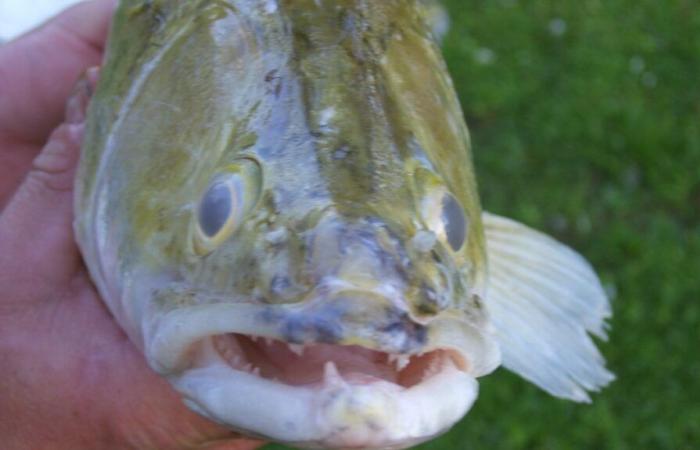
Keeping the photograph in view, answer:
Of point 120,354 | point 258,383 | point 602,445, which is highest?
point 258,383

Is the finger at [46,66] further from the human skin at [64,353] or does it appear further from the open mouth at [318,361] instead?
the open mouth at [318,361]

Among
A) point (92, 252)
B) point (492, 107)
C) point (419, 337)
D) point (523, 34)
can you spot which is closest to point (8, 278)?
point (92, 252)

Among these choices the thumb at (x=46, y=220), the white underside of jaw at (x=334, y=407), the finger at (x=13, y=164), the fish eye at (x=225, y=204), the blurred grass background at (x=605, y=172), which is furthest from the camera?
the blurred grass background at (x=605, y=172)

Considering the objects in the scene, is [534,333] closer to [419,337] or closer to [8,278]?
[419,337]

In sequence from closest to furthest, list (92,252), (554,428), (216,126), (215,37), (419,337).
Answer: (419,337) < (216,126) < (215,37) < (92,252) < (554,428)

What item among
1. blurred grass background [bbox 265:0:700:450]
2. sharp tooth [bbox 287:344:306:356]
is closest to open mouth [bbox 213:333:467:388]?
sharp tooth [bbox 287:344:306:356]

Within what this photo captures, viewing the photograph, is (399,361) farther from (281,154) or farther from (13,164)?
(13,164)

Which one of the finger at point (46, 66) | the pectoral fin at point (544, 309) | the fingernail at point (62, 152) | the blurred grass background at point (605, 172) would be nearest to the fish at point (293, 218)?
the fingernail at point (62, 152)

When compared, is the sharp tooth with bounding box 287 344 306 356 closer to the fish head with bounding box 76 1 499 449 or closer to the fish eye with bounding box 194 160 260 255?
the fish head with bounding box 76 1 499 449
